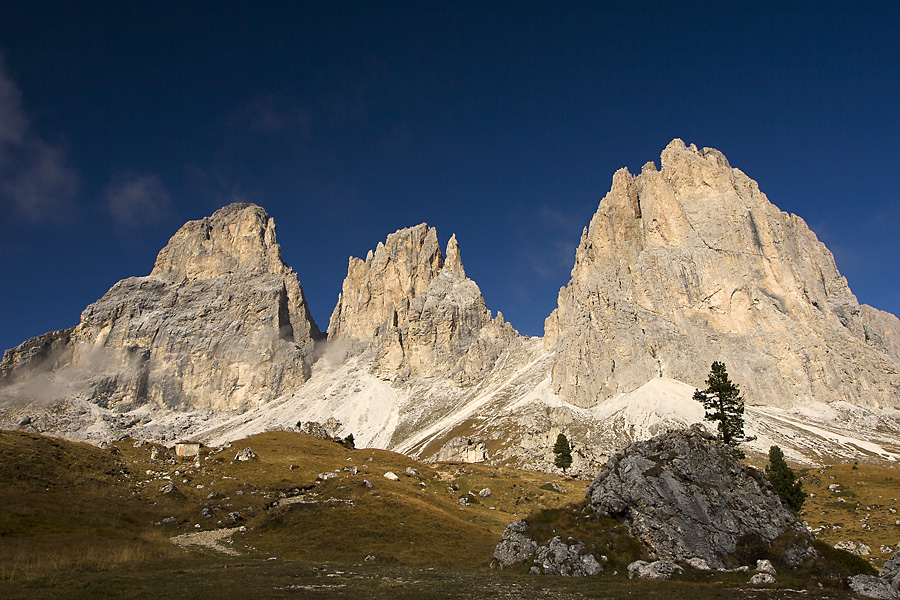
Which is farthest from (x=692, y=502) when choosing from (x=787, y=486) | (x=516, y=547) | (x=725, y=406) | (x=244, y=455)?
(x=244, y=455)

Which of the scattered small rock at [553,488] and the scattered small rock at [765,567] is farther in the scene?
the scattered small rock at [553,488]

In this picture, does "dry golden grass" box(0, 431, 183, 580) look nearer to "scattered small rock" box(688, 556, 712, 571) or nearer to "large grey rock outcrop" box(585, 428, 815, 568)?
"large grey rock outcrop" box(585, 428, 815, 568)

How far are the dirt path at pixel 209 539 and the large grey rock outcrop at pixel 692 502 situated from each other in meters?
27.1

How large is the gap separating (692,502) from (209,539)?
36.0m

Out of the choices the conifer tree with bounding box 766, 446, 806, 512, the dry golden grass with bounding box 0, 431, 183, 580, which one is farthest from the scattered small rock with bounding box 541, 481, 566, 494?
the dry golden grass with bounding box 0, 431, 183, 580

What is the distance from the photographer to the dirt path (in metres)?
36.9

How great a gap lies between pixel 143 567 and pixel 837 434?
218 meters

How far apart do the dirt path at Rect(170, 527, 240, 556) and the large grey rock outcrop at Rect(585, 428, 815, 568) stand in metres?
27.1

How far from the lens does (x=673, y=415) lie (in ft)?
638

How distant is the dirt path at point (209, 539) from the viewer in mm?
36925

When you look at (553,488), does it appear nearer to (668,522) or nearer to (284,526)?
(284,526)

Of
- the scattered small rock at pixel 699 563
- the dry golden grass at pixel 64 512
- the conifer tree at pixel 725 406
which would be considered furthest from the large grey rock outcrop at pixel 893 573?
the dry golden grass at pixel 64 512

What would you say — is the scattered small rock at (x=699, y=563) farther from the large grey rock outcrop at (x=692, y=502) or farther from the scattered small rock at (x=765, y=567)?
the scattered small rock at (x=765, y=567)

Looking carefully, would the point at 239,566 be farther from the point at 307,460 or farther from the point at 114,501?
the point at 307,460
